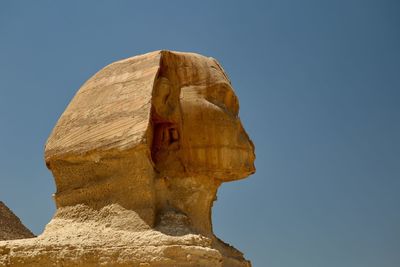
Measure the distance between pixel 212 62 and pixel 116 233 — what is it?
8.73 ft

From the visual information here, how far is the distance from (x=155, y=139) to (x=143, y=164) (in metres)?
0.82

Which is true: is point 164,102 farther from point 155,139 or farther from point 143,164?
point 143,164

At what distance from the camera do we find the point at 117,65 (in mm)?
9586

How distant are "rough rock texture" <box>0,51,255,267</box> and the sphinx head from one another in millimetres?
12

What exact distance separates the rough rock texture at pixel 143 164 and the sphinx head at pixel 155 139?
1cm

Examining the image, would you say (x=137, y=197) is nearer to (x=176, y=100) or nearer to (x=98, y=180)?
(x=98, y=180)

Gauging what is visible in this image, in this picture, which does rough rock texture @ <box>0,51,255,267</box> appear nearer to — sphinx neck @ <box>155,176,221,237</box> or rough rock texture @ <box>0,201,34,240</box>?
sphinx neck @ <box>155,176,221,237</box>

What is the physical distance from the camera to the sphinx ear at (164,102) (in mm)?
9023

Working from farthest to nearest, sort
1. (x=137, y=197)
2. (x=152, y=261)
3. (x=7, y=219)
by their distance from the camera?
(x=7, y=219)
(x=137, y=197)
(x=152, y=261)

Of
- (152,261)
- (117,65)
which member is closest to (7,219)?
(117,65)

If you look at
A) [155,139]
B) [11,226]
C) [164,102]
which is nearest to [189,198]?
[155,139]

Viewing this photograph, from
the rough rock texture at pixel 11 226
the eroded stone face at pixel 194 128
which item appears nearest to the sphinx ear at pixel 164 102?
the eroded stone face at pixel 194 128

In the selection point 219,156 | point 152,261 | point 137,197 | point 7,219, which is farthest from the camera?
point 7,219

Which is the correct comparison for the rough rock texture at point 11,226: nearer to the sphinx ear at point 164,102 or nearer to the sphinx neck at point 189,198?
the sphinx neck at point 189,198
